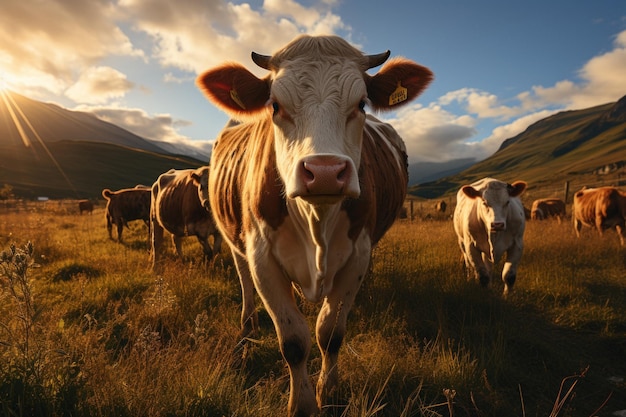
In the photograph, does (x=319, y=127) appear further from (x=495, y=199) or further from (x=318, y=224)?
(x=495, y=199)

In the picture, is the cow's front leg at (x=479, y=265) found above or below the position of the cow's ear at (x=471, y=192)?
below

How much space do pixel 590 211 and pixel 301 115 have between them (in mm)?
13504

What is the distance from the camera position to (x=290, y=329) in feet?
8.81

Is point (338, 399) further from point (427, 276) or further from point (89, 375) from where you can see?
point (427, 276)

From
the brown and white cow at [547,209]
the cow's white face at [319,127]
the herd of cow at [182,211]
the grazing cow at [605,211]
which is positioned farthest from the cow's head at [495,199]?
the brown and white cow at [547,209]

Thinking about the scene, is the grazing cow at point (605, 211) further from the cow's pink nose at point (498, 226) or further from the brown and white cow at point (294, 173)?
the brown and white cow at point (294, 173)

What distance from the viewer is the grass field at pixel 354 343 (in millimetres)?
2072

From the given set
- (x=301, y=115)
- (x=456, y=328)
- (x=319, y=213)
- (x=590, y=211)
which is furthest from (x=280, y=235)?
(x=590, y=211)

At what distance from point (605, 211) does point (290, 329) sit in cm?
1241

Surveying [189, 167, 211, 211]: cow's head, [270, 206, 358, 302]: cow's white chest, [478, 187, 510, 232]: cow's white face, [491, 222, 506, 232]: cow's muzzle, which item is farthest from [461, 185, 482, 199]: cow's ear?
[189, 167, 211, 211]: cow's head

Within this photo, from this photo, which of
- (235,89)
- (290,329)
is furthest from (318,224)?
(235,89)

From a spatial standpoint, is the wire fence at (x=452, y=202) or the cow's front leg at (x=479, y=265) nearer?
the cow's front leg at (x=479, y=265)

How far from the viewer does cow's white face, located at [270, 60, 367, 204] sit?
1827 millimetres

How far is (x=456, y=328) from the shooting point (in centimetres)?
447
